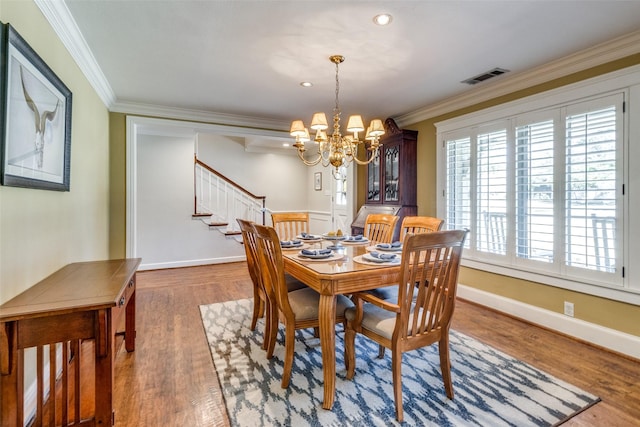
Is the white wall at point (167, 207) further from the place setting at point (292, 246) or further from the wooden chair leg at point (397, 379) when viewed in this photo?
the wooden chair leg at point (397, 379)

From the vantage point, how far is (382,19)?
7.02ft

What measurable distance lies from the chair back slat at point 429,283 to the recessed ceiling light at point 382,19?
1511 mm

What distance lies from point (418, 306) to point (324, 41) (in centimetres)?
206

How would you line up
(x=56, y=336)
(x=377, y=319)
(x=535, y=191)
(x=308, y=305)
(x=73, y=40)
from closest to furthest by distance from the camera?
1. (x=56, y=336)
2. (x=377, y=319)
3. (x=308, y=305)
4. (x=73, y=40)
5. (x=535, y=191)

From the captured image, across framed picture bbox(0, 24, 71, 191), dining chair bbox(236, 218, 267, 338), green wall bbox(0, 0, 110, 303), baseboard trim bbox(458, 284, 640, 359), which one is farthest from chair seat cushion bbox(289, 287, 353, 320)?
baseboard trim bbox(458, 284, 640, 359)

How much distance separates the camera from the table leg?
5.79ft

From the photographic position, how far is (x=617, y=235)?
8.23ft

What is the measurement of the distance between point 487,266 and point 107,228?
4.63m

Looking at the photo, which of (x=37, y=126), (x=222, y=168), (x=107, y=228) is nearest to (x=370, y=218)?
(x=37, y=126)

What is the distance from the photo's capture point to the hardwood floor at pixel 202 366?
1768mm

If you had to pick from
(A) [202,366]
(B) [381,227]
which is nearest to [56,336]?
(A) [202,366]

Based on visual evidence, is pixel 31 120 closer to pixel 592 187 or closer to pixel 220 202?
pixel 592 187

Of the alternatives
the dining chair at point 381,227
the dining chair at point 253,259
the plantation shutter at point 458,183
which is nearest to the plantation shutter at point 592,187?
the plantation shutter at point 458,183

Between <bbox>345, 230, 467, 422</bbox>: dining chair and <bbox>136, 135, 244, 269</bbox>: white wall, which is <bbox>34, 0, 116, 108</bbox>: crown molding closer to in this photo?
A: <bbox>136, 135, 244, 269</bbox>: white wall
